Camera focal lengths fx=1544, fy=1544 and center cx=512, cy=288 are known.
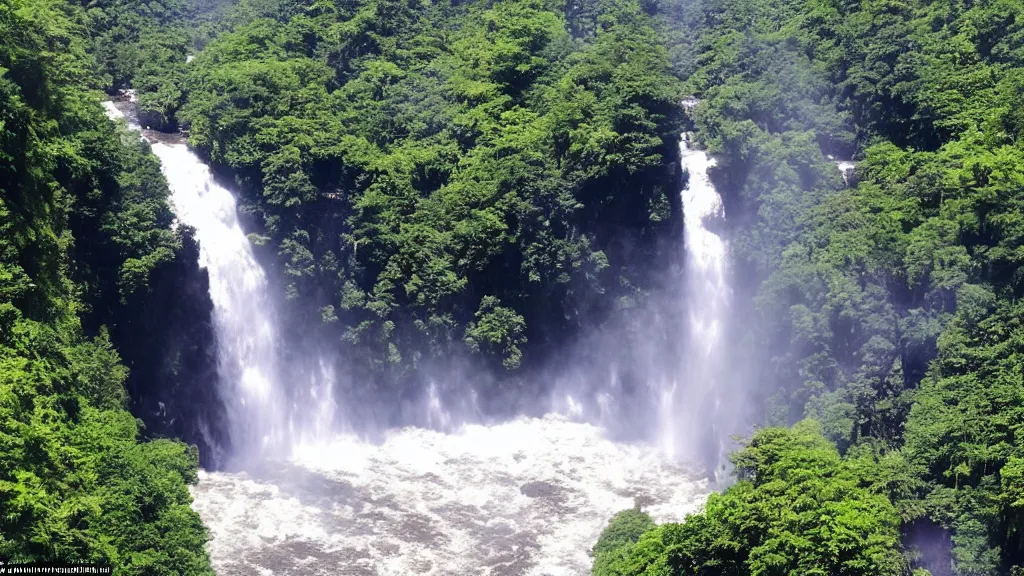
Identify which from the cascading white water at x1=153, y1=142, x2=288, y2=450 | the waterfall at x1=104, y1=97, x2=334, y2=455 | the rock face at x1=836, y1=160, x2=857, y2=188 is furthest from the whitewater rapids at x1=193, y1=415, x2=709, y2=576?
the rock face at x1=836, y1=160, x2=857, y2=188

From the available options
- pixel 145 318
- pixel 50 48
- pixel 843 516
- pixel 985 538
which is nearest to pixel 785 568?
pixel 843 516

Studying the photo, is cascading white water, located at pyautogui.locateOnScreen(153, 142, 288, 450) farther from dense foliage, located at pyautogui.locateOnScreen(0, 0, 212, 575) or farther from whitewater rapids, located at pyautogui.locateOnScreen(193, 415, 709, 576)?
dense foliage, located at pyautogui.locateOnScreen(0, 0, 212, 575)

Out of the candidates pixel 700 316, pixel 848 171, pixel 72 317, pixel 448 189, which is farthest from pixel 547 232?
pixel 72 317

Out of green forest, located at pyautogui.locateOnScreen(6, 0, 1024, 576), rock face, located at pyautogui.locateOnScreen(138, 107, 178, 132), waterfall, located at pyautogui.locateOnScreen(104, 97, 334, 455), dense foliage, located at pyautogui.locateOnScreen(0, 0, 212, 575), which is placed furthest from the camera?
rock face, located at pyautogui.locateOnScreen(138, 107, 178, 132)

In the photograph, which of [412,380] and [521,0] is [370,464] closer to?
[412,380]

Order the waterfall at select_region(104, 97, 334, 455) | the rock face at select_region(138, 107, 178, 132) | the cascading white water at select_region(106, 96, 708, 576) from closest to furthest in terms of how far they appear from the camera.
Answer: the cascading white water at select_region(106, 96, 708, 576)
the waterfall at select_region(104, 97, 334, 455)
the rock face at select_region(138, 107, 178, 132)

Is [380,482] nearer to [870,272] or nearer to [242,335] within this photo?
[242,335]
